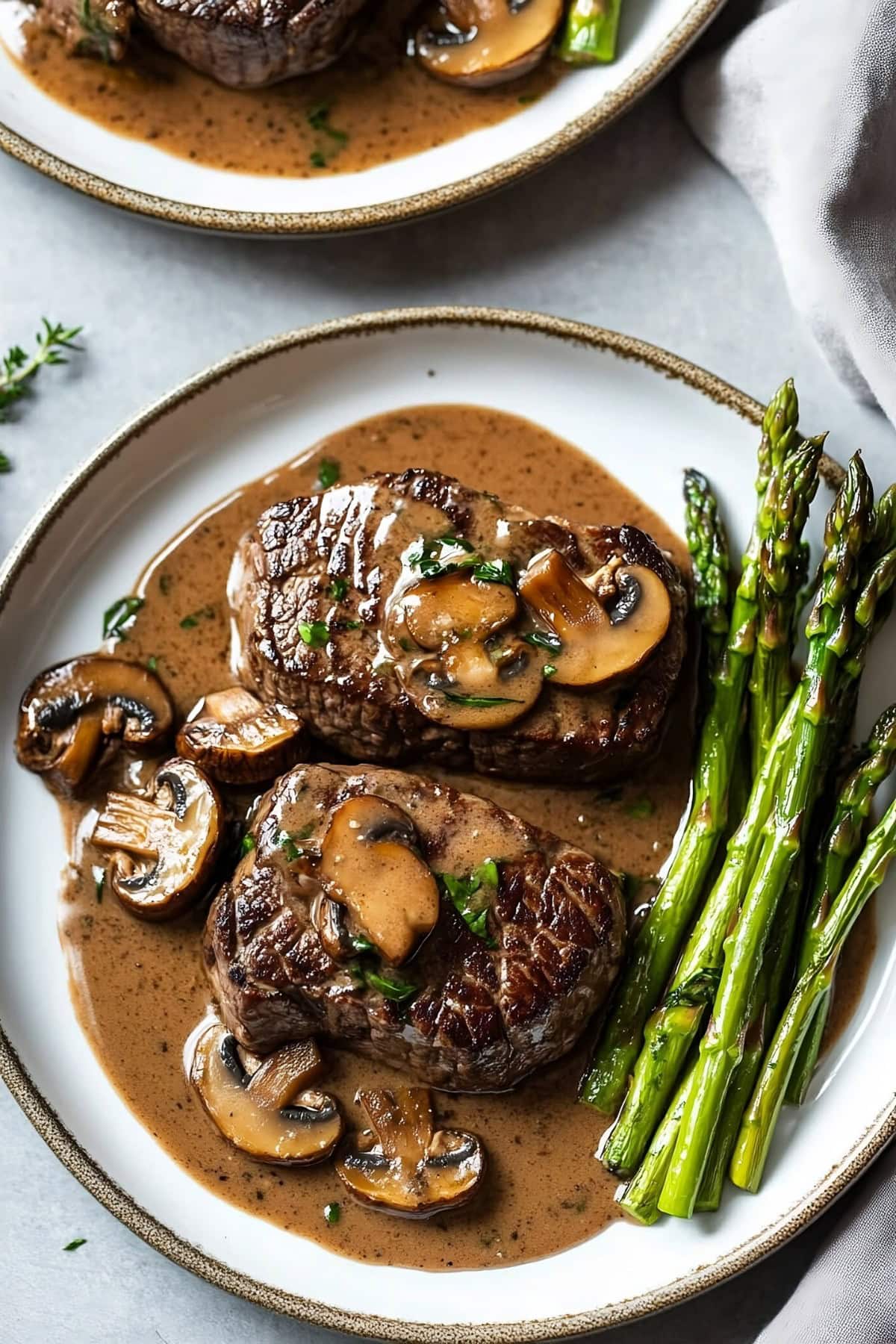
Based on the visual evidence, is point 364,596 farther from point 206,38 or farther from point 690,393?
point 206,38

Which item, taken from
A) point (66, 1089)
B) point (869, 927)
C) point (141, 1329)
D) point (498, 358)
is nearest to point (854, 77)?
point (498, 358)

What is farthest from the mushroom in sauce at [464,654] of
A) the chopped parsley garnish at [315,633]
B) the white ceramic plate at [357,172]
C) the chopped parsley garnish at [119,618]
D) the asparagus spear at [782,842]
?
the white ceramic plate at [357,172]

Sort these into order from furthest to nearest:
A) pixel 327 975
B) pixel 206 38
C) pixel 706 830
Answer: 1. pixel 206 38
2. pixel 706 830
3. pixel 327 975

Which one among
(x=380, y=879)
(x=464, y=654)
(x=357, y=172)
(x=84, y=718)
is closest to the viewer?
(x=380, y=879)

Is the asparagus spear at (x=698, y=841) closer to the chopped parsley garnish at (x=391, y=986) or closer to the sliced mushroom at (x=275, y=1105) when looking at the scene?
the chopped parsley garnish at (x=391, y=986)

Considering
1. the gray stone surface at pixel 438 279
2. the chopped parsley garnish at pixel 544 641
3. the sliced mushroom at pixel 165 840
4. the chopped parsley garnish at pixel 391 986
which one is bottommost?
the chopped parsley garnish at pixel 391 986

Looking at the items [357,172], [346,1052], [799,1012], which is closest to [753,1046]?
[799,1012]

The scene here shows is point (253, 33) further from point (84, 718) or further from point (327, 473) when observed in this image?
point (84, 718)
